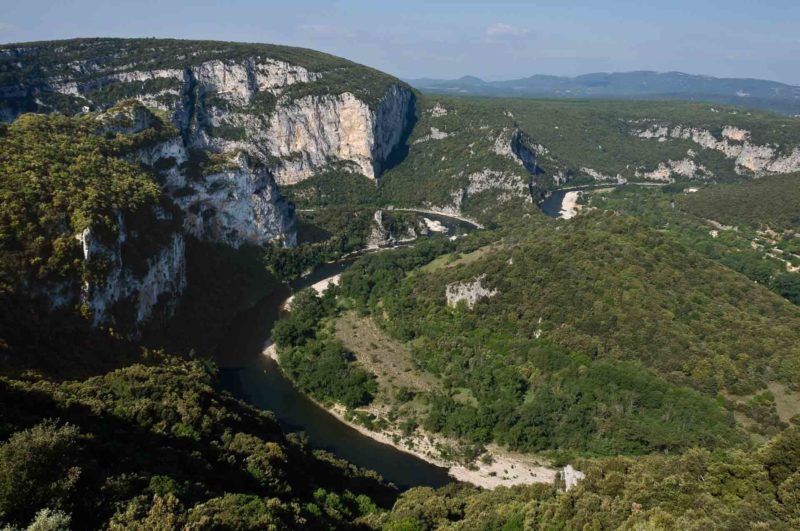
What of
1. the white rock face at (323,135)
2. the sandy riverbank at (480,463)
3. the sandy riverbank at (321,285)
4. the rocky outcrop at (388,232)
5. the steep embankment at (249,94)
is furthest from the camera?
the white rock face at (323,135)

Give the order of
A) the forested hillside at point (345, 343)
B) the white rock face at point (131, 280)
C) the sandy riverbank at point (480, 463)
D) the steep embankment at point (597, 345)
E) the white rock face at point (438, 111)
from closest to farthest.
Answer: the forested hillside at point (345, 343) < the sandy riverbank at point (480, 463) < the steep embankment at point (597, 345) < the white rock face at point (131, 280) < the white rock face at point (438, 111)

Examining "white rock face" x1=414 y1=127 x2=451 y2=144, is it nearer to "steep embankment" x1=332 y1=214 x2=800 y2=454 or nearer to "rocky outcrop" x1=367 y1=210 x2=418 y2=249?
"rocky outcrop" x1=367 y1=210 x2=418 y2=249

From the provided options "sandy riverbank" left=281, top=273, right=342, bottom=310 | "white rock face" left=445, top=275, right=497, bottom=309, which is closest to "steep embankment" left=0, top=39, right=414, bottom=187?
"sandy riverbank" left=281, top=273, right=342, bottom=310

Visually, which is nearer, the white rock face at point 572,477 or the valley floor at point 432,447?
the white rock face at point 572,477

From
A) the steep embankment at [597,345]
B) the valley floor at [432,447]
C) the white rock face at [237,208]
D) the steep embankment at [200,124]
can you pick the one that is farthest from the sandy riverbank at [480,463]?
the white rock face at [237,208]

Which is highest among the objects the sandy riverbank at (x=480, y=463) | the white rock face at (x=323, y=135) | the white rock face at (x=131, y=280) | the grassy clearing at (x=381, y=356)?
the white rock face at (x=323, y=135)

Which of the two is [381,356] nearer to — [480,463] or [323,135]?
[480,463]

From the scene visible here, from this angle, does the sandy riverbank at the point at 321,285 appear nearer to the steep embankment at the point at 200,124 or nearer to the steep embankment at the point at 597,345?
the steep embankment at the point at 200,124
